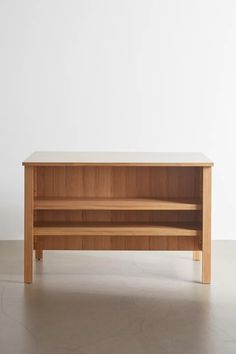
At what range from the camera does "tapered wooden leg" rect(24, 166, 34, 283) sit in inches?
214

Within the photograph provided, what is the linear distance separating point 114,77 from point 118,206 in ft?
6.66

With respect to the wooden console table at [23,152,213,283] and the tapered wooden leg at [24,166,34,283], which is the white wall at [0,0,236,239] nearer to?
the wooden console table at [23,152,213,283]

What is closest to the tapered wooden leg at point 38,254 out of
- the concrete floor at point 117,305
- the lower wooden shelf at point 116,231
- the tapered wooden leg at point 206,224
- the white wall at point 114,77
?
the concrete floor at point 117,305

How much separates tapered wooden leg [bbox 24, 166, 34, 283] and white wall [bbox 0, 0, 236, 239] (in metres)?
1.76

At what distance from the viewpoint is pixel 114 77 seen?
23.5 ft

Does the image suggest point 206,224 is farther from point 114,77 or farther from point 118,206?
point 114,77

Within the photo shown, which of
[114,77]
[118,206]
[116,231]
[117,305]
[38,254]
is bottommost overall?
[117,305]

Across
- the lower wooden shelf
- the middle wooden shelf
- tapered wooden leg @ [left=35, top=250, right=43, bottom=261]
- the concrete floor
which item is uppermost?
the middle wooden shelf

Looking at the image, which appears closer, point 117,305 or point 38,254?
point 117,305

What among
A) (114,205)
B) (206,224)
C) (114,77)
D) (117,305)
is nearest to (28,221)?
(114,205)

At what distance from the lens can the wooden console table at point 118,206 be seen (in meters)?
5.53

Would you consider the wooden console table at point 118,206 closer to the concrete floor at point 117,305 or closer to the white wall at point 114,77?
the concrete floor at point 117,305

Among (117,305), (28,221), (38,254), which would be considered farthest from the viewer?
(38,254)

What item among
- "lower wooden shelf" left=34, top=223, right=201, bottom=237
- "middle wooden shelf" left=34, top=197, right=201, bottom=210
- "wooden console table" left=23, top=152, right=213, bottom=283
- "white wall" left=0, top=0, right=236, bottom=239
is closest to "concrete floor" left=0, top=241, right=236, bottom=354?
"wooden console table" left=23, top=152, right=213, bottom=283
